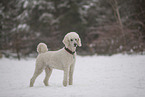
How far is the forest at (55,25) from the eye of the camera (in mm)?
15055

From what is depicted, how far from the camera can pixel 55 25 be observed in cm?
1789

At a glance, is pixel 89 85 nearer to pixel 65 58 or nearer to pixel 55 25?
pixel 65 58

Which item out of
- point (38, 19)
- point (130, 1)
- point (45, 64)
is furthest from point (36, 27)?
point (45, 64)

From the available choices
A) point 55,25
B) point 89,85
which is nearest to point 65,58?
Answer: point 89,85

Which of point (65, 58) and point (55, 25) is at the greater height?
point (55, 25)

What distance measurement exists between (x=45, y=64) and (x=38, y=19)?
14857 mm

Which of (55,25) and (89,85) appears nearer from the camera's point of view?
(89,85)

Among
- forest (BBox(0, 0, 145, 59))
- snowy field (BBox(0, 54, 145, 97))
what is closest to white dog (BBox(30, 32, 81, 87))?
snowy field (BBox(0, 54, 145, 97))

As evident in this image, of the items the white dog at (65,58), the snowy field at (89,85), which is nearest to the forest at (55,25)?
the snowy field at (89,85)

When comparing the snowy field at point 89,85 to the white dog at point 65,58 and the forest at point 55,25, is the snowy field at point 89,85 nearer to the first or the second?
the white dog at point 65,58

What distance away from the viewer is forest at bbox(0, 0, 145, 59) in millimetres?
15055

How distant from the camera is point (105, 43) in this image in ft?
48.3

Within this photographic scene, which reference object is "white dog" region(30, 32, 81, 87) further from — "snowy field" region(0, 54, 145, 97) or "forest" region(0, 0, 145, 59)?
"forest" region(0, 0, 145, 59)

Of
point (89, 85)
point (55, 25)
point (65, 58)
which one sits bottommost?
point (89, 85)
